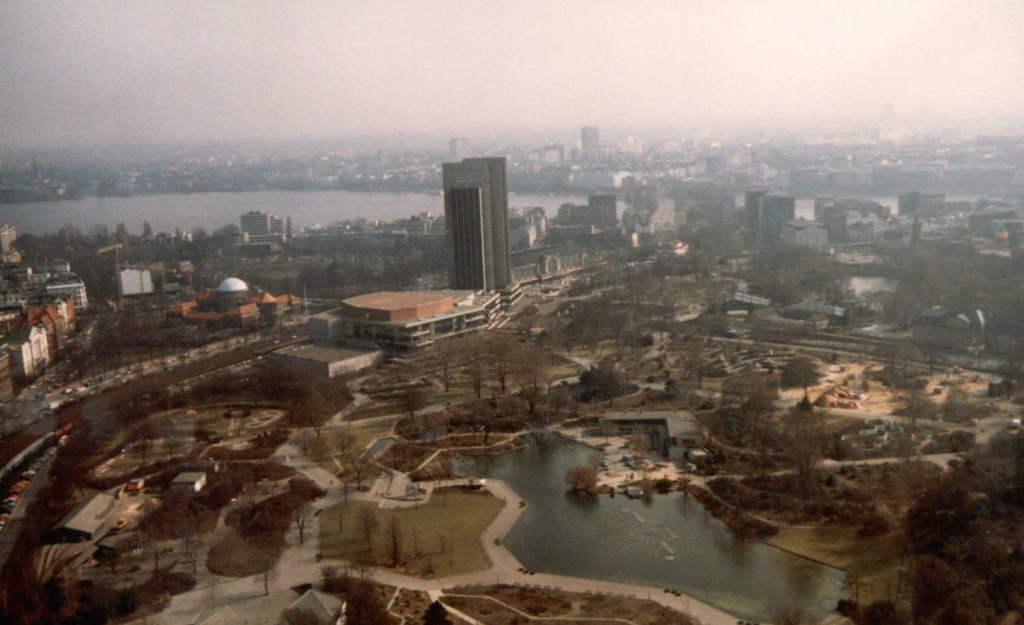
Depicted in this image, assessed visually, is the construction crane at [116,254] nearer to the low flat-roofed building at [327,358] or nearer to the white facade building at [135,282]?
the white facade building at [135,282]

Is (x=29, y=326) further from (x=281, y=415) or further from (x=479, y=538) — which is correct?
(x=479, y=538)

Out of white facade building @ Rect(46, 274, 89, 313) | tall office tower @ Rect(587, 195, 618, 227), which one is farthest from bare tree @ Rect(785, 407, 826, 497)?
tall office tower @ Rect(587, 195, 618, 227)

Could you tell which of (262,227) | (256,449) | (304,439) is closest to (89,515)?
(256,449)

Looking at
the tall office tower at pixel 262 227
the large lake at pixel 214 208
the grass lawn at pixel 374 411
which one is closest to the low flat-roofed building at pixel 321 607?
the grass lawn at pixel 374 411

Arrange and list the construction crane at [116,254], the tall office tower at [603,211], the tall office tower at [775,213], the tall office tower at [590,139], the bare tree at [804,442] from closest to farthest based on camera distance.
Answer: the bare tree at [804,442] → the construction crane at [116,254] → the tall office tower at [775,213] → the tall office tower at [603,211] → the tall office tower at [590,139]

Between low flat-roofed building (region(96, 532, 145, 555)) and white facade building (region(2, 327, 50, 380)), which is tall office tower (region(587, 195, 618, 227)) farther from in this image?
low flat-roofed building (region(96, 532, 145, 555))
